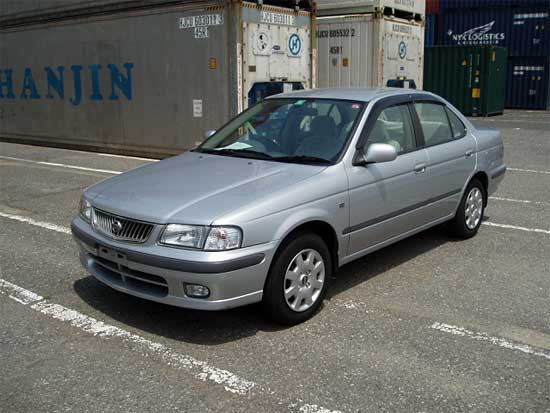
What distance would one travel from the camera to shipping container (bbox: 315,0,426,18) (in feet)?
41.1

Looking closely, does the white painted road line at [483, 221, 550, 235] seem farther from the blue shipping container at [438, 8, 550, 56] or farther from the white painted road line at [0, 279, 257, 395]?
the blue shipping container at [438, 8, 550, 56]

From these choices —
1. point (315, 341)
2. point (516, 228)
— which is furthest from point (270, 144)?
point (516, 228)

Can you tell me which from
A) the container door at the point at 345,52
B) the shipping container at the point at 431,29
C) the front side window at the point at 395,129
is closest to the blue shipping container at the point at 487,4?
the shipping container at the point at 431,29

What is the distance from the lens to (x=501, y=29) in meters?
25.2

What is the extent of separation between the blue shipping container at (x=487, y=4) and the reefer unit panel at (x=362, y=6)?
12571 millimetres

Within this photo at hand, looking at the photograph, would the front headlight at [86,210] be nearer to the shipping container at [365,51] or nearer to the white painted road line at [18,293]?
the white painted road line at [18,293]

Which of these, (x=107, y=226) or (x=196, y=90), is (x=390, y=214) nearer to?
(x=107, y=226)

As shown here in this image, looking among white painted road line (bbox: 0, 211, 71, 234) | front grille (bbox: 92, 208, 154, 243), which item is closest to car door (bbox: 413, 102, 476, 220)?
front grille (bbox: 92, 208, 154, 243)

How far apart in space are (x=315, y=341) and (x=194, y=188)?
1.32 metres

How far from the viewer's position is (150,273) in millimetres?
3938

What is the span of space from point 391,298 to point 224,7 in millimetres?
7457

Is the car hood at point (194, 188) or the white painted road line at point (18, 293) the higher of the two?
the car hood at point (194, 188)

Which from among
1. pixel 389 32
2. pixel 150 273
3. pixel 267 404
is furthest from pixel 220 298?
pixel 389 32

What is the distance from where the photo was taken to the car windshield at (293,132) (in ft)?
15.8
